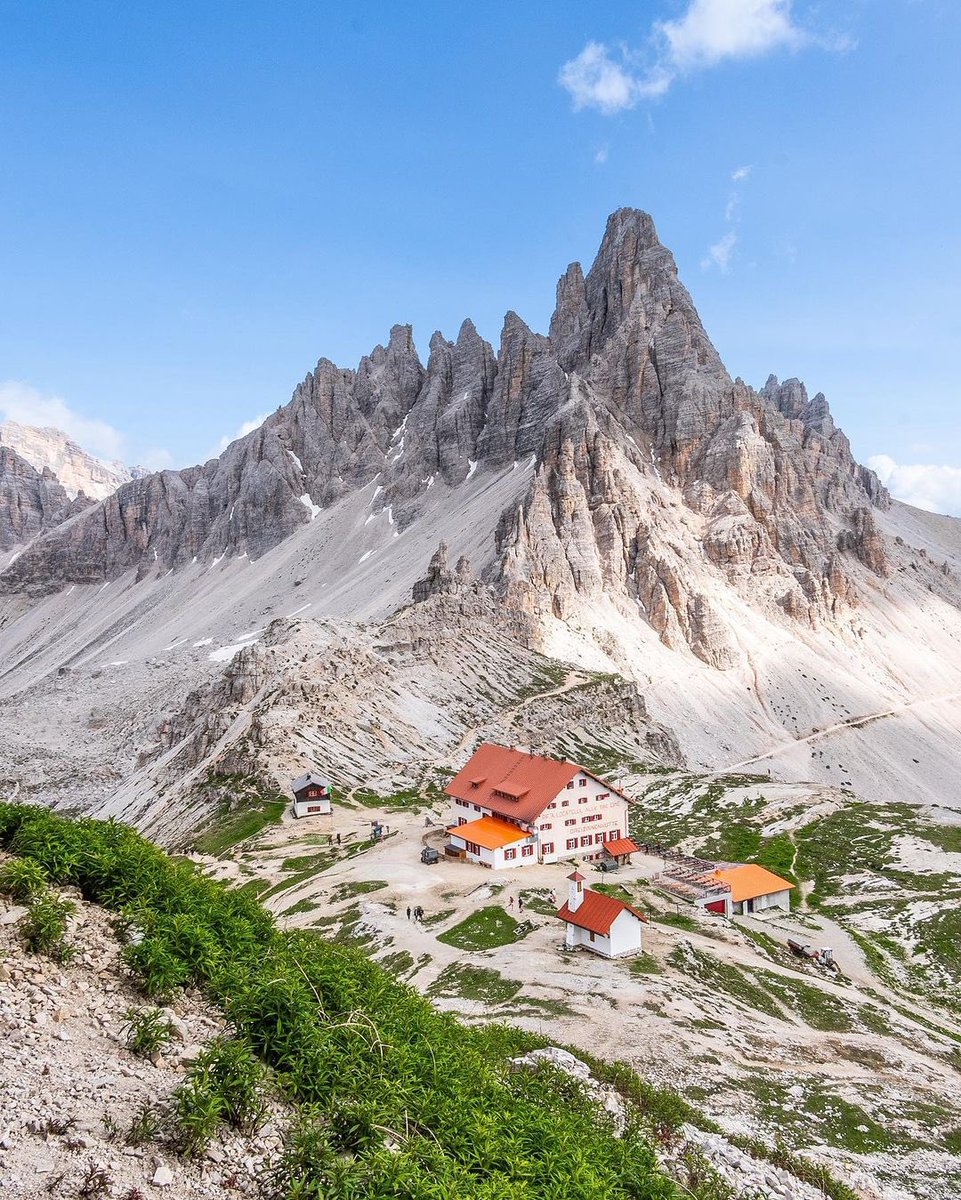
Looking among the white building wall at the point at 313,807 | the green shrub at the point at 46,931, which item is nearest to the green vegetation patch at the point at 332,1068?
the green shrub at the point at 46,931

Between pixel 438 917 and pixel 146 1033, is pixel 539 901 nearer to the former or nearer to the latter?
pixel 438 917

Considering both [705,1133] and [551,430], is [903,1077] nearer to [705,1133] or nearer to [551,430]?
[705,1133]

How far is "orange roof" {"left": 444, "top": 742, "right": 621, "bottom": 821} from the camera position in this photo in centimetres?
5134

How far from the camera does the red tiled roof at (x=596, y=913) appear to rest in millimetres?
31984

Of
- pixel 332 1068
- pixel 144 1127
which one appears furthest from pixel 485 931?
pixel 144 1127

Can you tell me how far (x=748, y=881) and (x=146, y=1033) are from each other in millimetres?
45738

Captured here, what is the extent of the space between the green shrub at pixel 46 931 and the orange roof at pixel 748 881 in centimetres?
4333

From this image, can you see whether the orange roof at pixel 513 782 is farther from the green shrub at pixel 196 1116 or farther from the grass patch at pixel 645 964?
the green shrub at pixel 196 1116

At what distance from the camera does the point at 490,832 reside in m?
50.4

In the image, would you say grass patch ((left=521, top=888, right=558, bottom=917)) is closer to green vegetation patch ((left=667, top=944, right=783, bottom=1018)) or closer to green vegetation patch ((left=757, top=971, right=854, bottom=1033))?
green vegetation patch ((left=667, top=944, right=783, bottom=1018))

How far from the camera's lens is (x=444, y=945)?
33500 millimetres

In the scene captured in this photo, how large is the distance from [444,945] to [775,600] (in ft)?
473

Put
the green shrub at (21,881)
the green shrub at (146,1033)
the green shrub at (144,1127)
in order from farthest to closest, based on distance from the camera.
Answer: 1. the green shrub at (21,881)
2. the green shrub at (146,1033)
3. the green shrub at (144,1127)

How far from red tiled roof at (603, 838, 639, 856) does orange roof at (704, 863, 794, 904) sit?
6.12 meters
